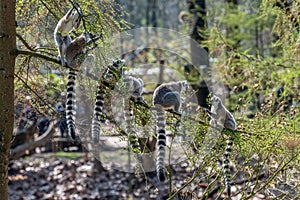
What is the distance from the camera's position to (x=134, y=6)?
857 inches

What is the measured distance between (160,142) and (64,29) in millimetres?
910

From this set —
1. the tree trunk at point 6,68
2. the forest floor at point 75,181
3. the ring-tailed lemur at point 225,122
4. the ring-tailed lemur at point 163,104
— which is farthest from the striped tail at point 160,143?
the forest floor at point 75,181

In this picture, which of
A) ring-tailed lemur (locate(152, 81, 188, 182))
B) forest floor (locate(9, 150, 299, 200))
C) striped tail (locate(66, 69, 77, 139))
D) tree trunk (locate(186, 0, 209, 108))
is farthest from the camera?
tree trunk (locate(186, 0, 209, 108))

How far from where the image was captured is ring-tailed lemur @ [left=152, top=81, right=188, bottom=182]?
2840 mm

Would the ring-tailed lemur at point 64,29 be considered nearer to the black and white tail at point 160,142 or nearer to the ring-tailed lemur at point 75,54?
the ring-tailed lemur at point 75,54

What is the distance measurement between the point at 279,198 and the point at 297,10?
6.02 ft

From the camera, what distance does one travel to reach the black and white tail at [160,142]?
277 cm

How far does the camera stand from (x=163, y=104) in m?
3.23

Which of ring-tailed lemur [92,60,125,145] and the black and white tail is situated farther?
the black and white tail

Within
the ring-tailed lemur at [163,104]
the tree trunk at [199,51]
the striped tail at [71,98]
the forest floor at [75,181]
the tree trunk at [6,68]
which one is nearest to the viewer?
the tree trunk at [6,68]

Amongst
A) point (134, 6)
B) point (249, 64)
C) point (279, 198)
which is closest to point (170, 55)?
point (249, 64)

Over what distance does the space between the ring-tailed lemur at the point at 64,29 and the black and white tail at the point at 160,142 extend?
744mm

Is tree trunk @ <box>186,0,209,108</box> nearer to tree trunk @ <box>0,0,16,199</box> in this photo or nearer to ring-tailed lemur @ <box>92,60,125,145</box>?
ring-tailed lemur @ <box>92,60,125,145</box>

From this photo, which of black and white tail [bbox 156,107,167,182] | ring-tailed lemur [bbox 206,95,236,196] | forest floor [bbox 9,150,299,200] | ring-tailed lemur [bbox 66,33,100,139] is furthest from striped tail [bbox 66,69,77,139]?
forest floor [bbox 9,150,299,200]
